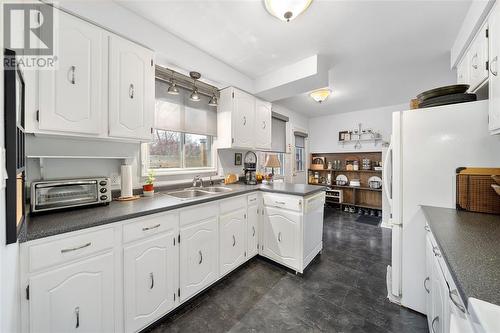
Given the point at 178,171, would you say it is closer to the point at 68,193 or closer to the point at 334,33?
the point at 68,193

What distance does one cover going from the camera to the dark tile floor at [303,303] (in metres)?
1.45

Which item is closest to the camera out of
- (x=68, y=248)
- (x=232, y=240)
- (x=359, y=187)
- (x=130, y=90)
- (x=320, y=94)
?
(x=68, y=248)

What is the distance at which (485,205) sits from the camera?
1333 mm

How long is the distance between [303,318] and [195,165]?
6.70 feet

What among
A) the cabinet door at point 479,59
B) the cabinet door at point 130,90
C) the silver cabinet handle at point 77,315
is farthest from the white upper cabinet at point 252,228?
the cabinet door at point 479,59

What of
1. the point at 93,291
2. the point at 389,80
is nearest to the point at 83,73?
the point at 93,291

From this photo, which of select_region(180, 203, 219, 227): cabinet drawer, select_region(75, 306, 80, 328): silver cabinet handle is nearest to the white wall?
select_region(180, 203, 219, 227): cabinet drawer

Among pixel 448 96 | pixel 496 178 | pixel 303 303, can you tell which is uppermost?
pixel 448 96

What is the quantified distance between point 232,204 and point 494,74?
2166 millimetres

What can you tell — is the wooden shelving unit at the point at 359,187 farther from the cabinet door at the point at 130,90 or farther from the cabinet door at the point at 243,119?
the cabinet door at the point at 130,90

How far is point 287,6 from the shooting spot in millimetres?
1482

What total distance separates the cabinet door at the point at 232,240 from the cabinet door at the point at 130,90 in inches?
44.7

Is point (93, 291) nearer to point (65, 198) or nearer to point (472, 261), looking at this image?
point (65, 198)

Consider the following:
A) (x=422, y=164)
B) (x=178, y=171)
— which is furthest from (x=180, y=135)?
(x=422, y=164)
